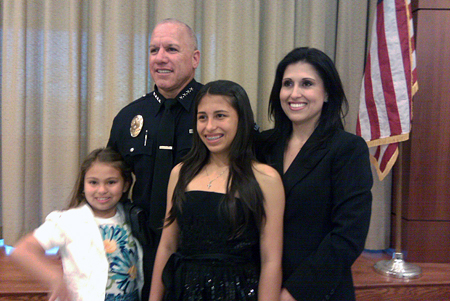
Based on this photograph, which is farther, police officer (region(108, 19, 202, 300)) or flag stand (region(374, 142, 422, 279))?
flag stand (region(374, 142, 422, 279))

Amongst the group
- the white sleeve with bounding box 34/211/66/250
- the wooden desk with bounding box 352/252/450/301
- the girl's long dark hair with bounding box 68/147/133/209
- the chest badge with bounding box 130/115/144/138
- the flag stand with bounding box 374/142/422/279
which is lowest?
the wooden desk with bounding box 352/252/450/301

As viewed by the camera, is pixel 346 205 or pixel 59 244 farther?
pixel 59 244

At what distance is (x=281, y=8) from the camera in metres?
2.82

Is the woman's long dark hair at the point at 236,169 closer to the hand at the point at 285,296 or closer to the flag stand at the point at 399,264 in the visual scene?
the hand at the point at 285,296

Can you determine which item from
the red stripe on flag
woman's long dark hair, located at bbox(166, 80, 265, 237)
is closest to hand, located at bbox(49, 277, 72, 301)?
woman's long dark hair, located at bbox(166, 80, 265, 237)

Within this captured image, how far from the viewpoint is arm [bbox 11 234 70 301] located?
1248mm

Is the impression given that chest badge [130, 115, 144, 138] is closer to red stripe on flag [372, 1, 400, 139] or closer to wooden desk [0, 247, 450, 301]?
wooden desk [0, 247, 450, 301]

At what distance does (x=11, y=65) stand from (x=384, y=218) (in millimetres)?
3076

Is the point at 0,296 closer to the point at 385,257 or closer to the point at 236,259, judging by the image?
the point at 236,259

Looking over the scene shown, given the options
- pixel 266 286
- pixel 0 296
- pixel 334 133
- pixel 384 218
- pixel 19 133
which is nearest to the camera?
pixel 266 286

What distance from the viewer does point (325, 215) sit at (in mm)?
Result: 1361

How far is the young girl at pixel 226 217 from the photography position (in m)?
1.29

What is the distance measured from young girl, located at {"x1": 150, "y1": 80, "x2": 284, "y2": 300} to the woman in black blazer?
84mm

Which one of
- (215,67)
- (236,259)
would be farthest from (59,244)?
(215,67)
